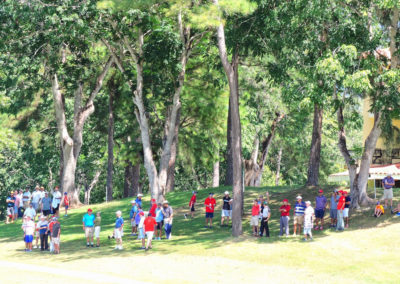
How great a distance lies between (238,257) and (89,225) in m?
6.69

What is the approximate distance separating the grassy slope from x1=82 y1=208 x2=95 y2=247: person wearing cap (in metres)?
0.43

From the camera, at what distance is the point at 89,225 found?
2411cm

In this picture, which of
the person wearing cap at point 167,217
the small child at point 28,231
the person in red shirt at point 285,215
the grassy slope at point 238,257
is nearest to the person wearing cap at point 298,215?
the person in red shirt at point 285,215

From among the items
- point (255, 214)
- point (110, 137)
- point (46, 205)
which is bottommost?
point (255, 214)

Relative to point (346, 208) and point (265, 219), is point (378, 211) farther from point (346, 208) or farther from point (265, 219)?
point (265, 219)

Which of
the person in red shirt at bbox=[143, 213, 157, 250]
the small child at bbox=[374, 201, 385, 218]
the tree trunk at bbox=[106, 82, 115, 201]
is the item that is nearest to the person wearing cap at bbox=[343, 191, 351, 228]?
the small child at bbox=[374, 201, 385, 218]

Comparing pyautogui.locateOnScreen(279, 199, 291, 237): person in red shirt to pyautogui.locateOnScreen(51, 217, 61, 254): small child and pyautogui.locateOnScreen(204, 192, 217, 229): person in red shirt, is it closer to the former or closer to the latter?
pyautogui.locateOnScreen(204, 192, 217, 229): person in red shirt

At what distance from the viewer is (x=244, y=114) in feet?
117

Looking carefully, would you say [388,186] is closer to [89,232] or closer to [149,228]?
[149,228]

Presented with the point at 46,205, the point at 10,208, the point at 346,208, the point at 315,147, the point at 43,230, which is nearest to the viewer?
the point at 346,208

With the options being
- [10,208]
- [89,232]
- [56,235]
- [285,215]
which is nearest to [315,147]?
[285,215]

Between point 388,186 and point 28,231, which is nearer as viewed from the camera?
point 28,231

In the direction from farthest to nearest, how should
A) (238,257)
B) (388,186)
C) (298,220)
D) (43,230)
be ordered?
(388,186)
(43,230)
(298,220)
(238,257)

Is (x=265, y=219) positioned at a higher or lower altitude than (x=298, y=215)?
lower
